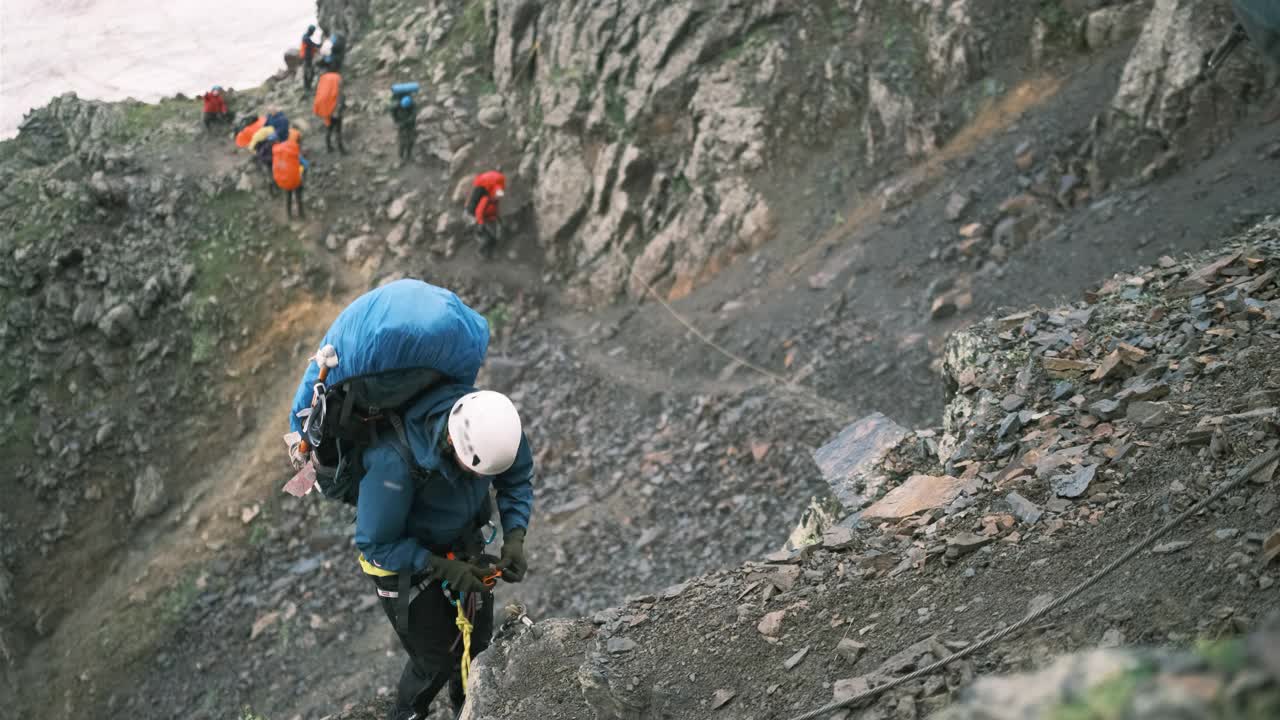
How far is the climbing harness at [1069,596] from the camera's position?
3262mm

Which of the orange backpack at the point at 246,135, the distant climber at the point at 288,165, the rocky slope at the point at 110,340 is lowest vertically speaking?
the rocky slope at the point at 110,340

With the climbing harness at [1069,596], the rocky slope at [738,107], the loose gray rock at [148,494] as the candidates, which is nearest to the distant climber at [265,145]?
the rocky slope at [738,107]

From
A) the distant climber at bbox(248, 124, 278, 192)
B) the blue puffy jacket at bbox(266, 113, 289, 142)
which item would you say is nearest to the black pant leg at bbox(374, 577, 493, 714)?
the distant climber at bbox(248, 124, 278, 192)

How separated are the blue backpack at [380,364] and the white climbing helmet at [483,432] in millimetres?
259

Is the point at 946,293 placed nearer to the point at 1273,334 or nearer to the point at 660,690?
the point at 1273,334

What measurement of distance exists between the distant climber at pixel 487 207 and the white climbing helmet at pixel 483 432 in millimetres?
12818

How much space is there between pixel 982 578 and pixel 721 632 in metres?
1.23

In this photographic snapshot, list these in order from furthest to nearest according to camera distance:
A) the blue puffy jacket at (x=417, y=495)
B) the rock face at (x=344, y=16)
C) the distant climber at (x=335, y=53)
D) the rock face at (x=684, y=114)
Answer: the rock face at (x=344, y=16), the distant climber at (x=335, y=53), the rock face at (x=684, y=114), the blue puffy jacket at (x=417, y=495)

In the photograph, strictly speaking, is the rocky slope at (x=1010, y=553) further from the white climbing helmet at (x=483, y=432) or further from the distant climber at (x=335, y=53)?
the distant climber at (x=335, y=53)

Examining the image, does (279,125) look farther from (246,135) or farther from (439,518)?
(439,518)

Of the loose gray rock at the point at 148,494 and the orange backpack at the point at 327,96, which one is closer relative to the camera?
the loose gray rock at the point at 148,494

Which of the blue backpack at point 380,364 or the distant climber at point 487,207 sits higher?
the blue backpack at point 380,364

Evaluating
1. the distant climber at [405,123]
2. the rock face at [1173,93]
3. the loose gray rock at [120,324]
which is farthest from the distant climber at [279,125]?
the rock face at [1173,93]

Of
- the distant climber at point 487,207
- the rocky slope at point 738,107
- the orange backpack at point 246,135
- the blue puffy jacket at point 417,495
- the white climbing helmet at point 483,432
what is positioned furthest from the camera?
the orange backpack at point 246,135
